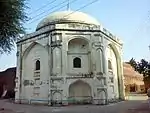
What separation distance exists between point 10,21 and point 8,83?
2860 centimetres

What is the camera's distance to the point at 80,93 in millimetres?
23547

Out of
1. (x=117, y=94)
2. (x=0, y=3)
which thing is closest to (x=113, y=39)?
(x=117, y=94)

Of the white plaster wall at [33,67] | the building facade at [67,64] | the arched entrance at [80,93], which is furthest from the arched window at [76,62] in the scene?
the white plaster wall at [33,67]

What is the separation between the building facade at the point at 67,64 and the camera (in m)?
22.6

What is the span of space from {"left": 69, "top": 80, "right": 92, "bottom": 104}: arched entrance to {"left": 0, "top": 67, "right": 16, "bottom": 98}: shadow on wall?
14.8m

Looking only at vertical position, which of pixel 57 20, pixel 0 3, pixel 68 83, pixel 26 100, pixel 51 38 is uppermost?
pixel 57 20

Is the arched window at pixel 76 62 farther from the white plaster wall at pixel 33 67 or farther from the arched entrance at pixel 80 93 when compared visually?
the white plaster wall at pixel 33 67

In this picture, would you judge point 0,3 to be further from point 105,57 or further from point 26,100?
point 26,100

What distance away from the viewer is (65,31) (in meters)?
23.8

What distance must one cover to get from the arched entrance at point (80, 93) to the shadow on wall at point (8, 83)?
48.5 feet

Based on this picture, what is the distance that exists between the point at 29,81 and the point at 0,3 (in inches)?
720

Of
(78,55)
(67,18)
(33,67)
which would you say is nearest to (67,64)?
(78,55)

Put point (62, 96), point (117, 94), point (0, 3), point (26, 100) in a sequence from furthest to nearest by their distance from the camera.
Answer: point (117, 94), point (26, 100), point (62, 96), point (0, 3)

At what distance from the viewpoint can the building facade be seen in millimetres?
22625
